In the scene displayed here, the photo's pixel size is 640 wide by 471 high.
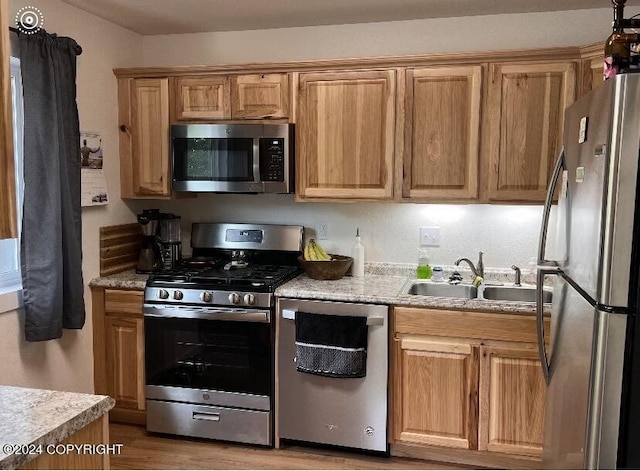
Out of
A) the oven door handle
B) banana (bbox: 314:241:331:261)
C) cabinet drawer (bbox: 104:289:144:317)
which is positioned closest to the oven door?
the oven door handle

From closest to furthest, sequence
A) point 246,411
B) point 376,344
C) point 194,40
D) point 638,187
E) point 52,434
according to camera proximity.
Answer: point 52,434 < point 638,187 < point 376,344 < point 246,411 < point 194,40

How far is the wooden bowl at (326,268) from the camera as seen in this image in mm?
3340

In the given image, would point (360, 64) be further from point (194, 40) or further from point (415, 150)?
point (194, 40)

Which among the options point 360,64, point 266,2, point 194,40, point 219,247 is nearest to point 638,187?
point 360,64

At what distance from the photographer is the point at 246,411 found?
10.5 feet

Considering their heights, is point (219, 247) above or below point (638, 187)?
below

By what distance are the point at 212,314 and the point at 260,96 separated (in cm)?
127

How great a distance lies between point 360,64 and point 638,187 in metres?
2.01

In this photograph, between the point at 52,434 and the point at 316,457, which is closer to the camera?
the point at 52,434

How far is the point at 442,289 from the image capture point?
132 inches

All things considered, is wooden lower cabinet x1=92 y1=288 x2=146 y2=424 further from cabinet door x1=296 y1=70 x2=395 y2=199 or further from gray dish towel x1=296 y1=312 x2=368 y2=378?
cabinet door x1=296 y1=70 x2=395 y2=199

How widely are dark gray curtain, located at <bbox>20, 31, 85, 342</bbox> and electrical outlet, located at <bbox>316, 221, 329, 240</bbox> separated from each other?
4.58ft

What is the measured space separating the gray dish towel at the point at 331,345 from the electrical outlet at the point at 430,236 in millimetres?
775

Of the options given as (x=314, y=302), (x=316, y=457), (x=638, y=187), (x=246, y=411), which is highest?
(x=638, y=187)
